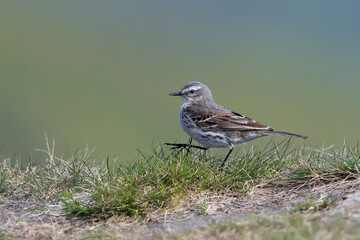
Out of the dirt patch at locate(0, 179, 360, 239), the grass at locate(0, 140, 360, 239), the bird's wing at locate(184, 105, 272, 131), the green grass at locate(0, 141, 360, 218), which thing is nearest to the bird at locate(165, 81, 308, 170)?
the bird's wing at locate(184, 105, 272, 131)

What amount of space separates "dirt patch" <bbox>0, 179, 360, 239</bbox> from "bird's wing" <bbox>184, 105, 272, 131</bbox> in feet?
5.98

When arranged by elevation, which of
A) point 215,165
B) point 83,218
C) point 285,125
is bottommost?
point 285,125

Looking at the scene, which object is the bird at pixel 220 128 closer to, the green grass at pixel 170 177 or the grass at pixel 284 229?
the green grass at pixel 170 177

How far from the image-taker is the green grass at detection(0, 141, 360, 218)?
297 inches

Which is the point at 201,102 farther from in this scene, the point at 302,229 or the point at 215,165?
the point at 302,229

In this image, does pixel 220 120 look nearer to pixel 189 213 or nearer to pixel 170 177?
pixel 170 177

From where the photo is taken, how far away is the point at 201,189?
7926mm

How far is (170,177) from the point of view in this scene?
7926mm

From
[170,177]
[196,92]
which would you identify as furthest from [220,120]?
[170,177]

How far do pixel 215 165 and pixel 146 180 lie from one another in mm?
1051

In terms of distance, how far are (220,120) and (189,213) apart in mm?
2887

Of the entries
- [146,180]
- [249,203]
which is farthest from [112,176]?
[249,203]

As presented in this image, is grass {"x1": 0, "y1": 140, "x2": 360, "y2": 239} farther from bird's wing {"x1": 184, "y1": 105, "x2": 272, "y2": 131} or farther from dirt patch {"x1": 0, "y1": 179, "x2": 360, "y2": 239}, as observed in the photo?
bird's wing {"x1": 184, "y1": 105, "x2": 272, "y2": 131}

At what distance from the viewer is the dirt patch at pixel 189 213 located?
6.93 metres
